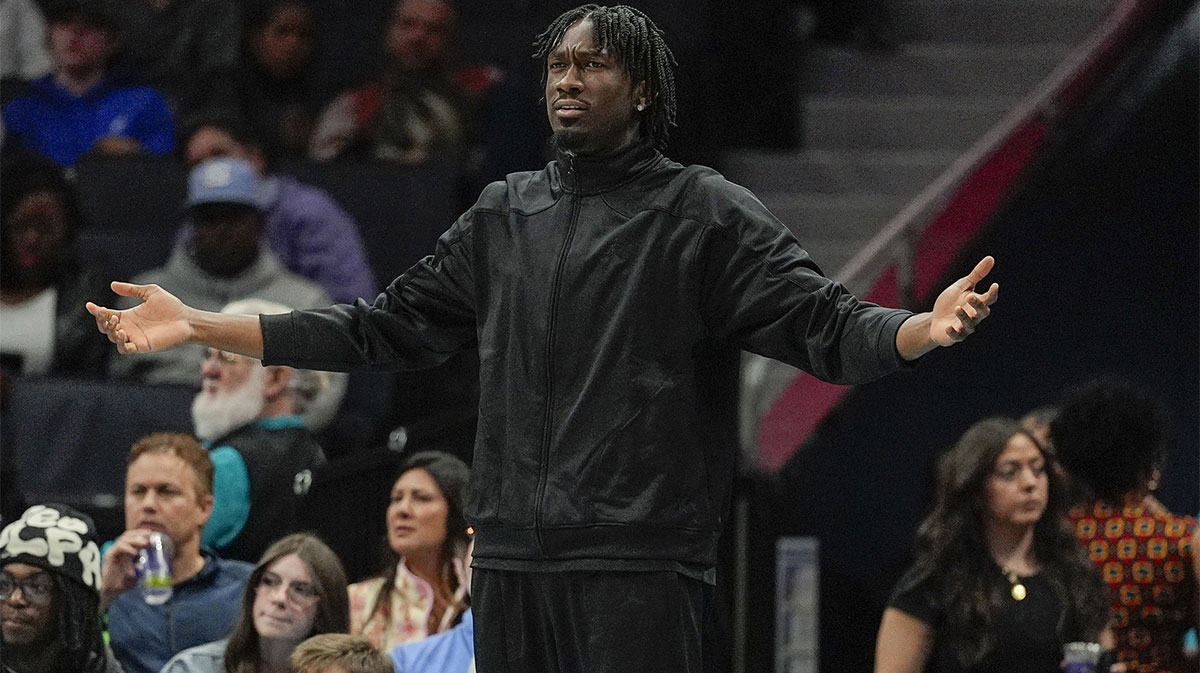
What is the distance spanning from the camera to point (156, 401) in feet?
19.3

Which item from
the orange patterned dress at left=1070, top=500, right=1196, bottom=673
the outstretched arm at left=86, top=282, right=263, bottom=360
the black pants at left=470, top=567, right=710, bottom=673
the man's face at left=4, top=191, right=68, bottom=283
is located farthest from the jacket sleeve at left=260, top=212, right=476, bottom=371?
the man's face at left=4, top=191, right=68, bottom=283

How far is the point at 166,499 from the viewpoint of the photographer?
494cm

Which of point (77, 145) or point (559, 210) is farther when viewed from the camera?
point (77, 145)

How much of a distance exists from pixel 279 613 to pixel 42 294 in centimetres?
257

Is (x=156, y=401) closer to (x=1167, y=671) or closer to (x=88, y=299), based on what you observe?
(x=88, y=299)

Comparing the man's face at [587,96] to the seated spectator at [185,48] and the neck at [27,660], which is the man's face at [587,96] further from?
the seated spectator at [185,48]

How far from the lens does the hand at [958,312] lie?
2641 mm

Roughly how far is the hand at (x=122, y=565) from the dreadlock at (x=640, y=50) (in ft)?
7.08

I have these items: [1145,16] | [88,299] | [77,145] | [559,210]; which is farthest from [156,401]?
[1145,16]

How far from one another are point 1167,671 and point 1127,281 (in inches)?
98.8

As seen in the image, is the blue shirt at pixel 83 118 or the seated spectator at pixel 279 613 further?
the blue shirt at pixel 83 118

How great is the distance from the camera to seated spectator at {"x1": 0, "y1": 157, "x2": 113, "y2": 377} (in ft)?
Result: 21.9

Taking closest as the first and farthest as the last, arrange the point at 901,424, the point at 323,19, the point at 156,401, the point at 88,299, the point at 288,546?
the point at 288,546 < the point at 156,401 < the point at 88,299 < the point at 901,424 < the point at 323,19

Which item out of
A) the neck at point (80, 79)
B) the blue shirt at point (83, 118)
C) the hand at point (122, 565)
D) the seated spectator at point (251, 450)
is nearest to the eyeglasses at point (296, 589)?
the hand at point (122, 565)
